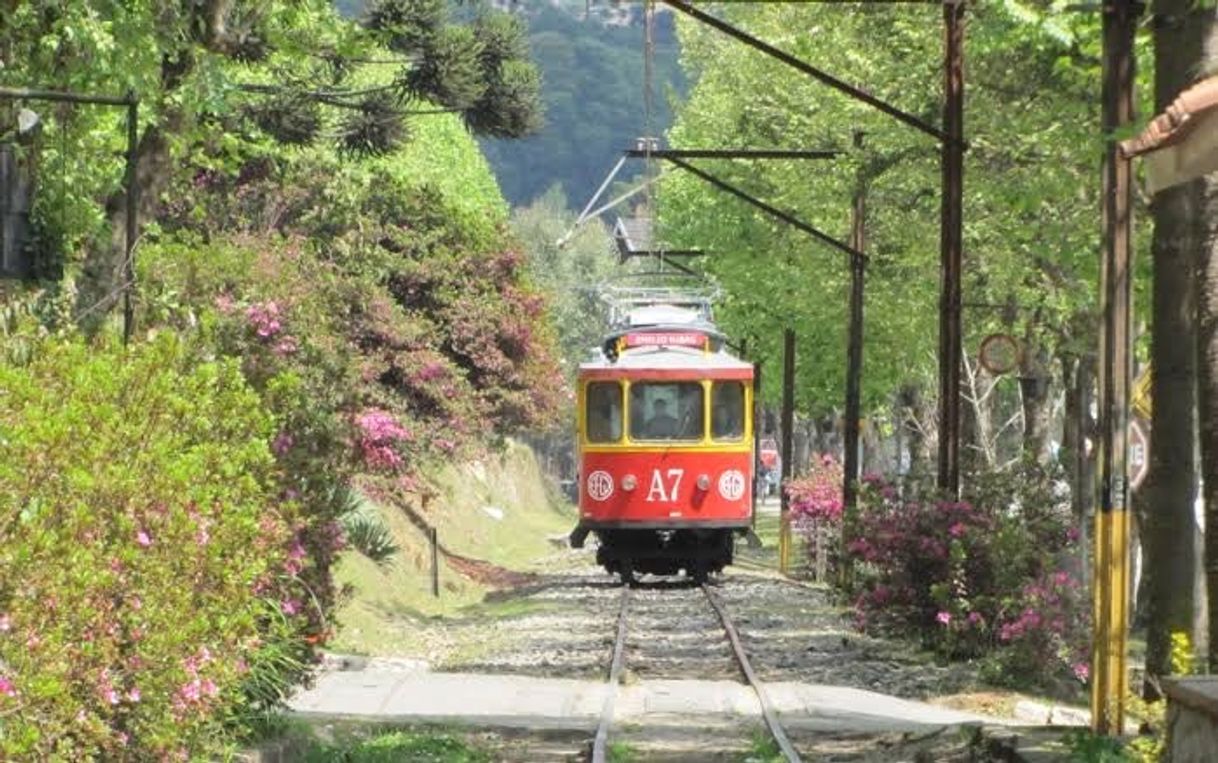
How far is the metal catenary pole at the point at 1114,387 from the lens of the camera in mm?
15367

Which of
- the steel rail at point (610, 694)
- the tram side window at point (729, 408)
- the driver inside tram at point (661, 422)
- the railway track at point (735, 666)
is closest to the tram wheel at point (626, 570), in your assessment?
the railway track at point (735, 666)

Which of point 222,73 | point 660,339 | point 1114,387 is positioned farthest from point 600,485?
point 1114,387

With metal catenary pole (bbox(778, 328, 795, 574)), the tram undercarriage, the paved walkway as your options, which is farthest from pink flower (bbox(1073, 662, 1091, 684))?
metal catenary pole (bbox(778, 328, 795, 574))

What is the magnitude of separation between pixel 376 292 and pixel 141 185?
18.3 metres

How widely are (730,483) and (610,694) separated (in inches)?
588

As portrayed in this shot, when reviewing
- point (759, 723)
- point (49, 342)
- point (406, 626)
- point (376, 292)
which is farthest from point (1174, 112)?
point (376, 292)

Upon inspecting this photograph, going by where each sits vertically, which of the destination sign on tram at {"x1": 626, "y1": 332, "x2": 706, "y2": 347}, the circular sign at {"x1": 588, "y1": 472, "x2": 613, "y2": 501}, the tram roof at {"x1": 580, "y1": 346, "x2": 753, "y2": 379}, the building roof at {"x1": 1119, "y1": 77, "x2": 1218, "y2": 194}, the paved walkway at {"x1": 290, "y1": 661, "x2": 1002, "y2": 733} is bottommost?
the paved walkway at {"x1": 290, "y1": 661, "x2": 1002, "y2": 733}

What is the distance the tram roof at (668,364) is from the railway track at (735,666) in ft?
9.83

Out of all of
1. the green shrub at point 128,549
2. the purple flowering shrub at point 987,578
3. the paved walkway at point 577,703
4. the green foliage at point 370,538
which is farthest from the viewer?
the green foliage at point 370,538

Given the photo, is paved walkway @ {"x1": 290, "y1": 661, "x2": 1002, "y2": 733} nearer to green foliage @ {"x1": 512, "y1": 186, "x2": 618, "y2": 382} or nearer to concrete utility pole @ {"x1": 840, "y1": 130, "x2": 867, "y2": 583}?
concrete utility pole @ {"x1": 840, "y1": 130, "x2": 867, "y2": 583}

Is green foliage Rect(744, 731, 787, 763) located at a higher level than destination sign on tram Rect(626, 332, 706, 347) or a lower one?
lower

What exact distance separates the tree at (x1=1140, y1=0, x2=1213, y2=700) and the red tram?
1922 centimetres

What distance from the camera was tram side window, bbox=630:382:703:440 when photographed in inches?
1383

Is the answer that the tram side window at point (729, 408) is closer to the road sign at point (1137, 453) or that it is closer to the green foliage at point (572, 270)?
the road sign at point (1137, 453)
